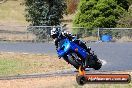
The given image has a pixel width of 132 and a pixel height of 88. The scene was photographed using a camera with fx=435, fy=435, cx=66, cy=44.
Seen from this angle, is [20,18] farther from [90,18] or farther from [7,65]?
[7,65]

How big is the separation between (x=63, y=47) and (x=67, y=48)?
8 centimetres

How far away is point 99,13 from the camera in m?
46.4

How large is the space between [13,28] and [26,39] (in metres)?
10.6

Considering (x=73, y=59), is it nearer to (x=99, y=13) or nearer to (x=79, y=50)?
(x=79, y=50)

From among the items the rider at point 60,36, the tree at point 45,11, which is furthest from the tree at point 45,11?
the rider at point 60,36

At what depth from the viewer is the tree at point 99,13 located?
45972mm

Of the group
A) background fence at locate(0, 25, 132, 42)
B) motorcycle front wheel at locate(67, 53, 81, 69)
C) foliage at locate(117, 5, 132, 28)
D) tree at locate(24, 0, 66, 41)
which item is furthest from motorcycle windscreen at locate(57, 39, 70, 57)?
tree at locate(24, 0, 66, 41)

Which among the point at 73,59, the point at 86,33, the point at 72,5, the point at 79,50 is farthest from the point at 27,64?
the point at 72,5

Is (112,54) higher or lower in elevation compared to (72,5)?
lower

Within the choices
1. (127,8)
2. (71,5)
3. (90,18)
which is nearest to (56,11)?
(90,18)

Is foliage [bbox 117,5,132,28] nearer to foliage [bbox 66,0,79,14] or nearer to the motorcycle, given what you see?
foliage [bbox 66,0,79,14]

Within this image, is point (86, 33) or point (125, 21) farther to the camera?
point (125, 21)

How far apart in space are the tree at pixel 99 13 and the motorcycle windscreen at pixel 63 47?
3883cm

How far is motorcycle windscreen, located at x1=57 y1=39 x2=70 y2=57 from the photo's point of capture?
22.1ft
